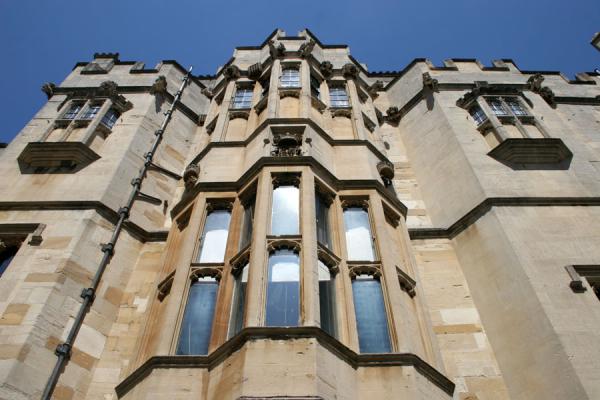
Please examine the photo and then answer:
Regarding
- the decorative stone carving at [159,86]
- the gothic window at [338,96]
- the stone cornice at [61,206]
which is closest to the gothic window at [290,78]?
the gothic window at [338,96]

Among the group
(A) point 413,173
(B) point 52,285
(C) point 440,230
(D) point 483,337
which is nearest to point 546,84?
(A) point 413,173

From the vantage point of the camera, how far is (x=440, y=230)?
38.8 ft

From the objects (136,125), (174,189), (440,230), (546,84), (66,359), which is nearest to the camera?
(66,359)

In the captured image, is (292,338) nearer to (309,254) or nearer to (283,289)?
(283,289)

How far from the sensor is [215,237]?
31.5ft

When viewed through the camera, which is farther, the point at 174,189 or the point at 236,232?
the point at 174,189

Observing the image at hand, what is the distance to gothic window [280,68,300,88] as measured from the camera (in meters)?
14.6

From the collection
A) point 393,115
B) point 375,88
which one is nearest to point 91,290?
point 393,115

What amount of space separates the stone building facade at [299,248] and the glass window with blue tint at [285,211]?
0.11 feet

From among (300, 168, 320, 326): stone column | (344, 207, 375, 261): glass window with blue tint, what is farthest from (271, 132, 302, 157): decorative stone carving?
(344, 207, 375, 261): glass window with blue tint

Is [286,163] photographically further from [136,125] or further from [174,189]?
[136,125]

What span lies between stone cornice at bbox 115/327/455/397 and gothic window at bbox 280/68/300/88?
357 inches

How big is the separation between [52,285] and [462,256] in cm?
790

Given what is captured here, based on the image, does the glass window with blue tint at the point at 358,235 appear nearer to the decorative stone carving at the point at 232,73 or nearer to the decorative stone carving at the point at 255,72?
the decorative stone carving at the point at 255,72
